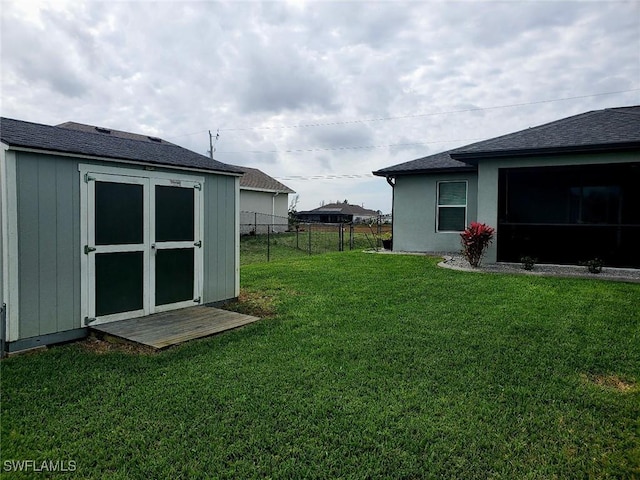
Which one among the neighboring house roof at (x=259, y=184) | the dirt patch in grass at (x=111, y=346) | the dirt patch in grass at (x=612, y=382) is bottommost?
the dirt patch in grass at (x=111, y=346)

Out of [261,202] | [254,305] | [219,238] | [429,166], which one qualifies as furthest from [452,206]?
[261,202]

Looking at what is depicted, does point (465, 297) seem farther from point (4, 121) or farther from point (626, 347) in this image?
point (4, 121)

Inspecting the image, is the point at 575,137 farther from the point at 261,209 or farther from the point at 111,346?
the point at 261,209

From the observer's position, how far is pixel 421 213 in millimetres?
12102

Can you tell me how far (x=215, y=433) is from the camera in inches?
99.0

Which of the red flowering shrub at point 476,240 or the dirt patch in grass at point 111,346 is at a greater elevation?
the red flowering shrub at point 476,240

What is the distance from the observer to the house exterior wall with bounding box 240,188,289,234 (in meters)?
22.6

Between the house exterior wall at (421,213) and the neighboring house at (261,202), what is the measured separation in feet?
32.5

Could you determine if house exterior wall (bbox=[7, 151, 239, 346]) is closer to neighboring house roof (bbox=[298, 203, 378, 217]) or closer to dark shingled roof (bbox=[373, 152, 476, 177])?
dark shingled roof (bbox=[373, 152, 476, 177])

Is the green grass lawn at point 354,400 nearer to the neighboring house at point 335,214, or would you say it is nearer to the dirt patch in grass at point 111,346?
the dirt patch in grass at point 111,346

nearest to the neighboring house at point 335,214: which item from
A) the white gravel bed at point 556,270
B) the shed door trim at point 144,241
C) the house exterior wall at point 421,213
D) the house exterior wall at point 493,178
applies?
the house exterior wall at point 421,213

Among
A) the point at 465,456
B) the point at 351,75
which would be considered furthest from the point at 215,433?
the point at 351,75

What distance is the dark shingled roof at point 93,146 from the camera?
4133 mm

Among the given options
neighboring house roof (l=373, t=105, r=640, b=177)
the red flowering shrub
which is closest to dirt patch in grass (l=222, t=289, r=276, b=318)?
the red flowering shrub
